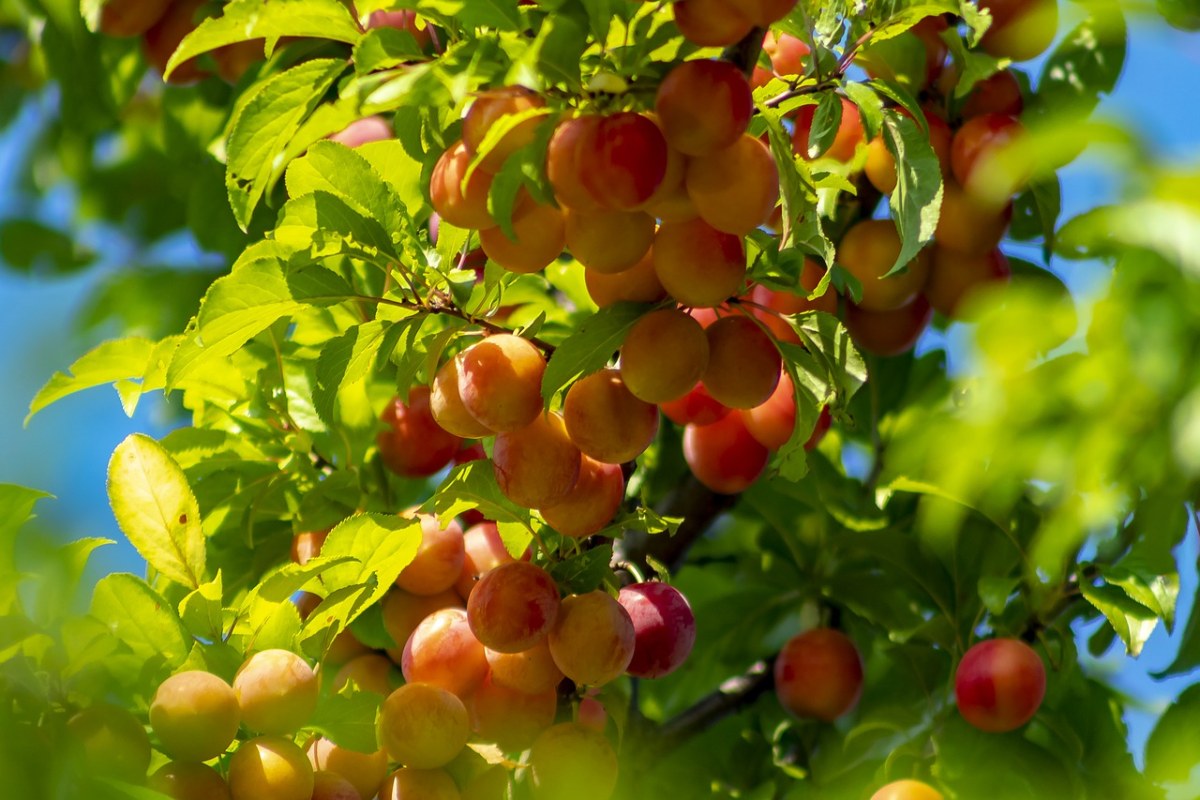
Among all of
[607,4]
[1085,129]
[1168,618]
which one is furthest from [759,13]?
[1168,618]

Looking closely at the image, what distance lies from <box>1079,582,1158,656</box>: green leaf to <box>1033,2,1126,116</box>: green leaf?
2.09ft

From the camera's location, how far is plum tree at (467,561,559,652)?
1.12 meters

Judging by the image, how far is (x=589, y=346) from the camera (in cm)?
109

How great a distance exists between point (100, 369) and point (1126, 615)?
110 centimetres

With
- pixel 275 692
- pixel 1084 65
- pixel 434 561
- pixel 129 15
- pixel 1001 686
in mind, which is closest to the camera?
pixel 275 692

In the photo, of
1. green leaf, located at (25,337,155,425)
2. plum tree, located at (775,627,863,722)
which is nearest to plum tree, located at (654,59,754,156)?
green leaf, located at (25,337,155,425)

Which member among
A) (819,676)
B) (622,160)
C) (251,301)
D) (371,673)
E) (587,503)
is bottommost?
(819,676)

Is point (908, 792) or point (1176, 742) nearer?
point (1176, 742)

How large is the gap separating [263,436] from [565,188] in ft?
2.31

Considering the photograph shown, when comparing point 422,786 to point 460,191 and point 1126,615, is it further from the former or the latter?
point 1126,615

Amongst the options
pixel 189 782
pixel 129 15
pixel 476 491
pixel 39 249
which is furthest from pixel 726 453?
pixel 39 249

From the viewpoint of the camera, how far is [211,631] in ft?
3.70

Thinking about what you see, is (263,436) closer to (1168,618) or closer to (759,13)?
(759,13)

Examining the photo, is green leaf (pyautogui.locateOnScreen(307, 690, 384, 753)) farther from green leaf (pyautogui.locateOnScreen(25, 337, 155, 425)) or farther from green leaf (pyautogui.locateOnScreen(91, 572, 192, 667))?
green leaf (pyautogui.locateOnScreen(25, 337, 155, 425))
